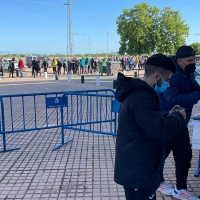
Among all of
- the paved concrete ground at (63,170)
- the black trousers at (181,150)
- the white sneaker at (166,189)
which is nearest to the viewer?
the black trousers at (181,150)

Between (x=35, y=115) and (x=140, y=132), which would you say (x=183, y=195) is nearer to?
(x=140, y=132)

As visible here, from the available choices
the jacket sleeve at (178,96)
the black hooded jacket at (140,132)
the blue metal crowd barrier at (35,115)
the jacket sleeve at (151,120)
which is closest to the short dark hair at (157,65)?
the black hooded jacket at (140,132)

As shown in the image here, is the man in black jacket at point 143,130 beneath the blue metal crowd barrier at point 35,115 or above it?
above

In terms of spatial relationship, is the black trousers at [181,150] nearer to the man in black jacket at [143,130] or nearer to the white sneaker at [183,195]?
the white sneaker at [183,195]

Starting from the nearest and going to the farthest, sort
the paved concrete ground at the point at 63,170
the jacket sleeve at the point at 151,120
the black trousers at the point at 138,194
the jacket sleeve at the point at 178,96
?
the jacket sleeve at the point at 151,120, the black trousers at the point at 138,194, the jacket sleeve at the point at 178,96, the paved concrete ground at the point at 63,170

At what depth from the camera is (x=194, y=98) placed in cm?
296

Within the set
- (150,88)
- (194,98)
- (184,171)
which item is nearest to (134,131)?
(150,88)

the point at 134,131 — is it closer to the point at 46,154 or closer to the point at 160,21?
the point at 46,154

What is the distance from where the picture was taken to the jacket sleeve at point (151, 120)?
1.84m

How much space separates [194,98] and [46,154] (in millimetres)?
3064

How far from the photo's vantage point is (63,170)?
4.30m

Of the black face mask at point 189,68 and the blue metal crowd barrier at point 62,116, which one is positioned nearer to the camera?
the black face mask at point 189,68

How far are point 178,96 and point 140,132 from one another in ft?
4.00

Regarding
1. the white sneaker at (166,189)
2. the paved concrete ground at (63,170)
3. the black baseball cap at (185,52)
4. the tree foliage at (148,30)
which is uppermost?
the tree foliage at (148,30)
